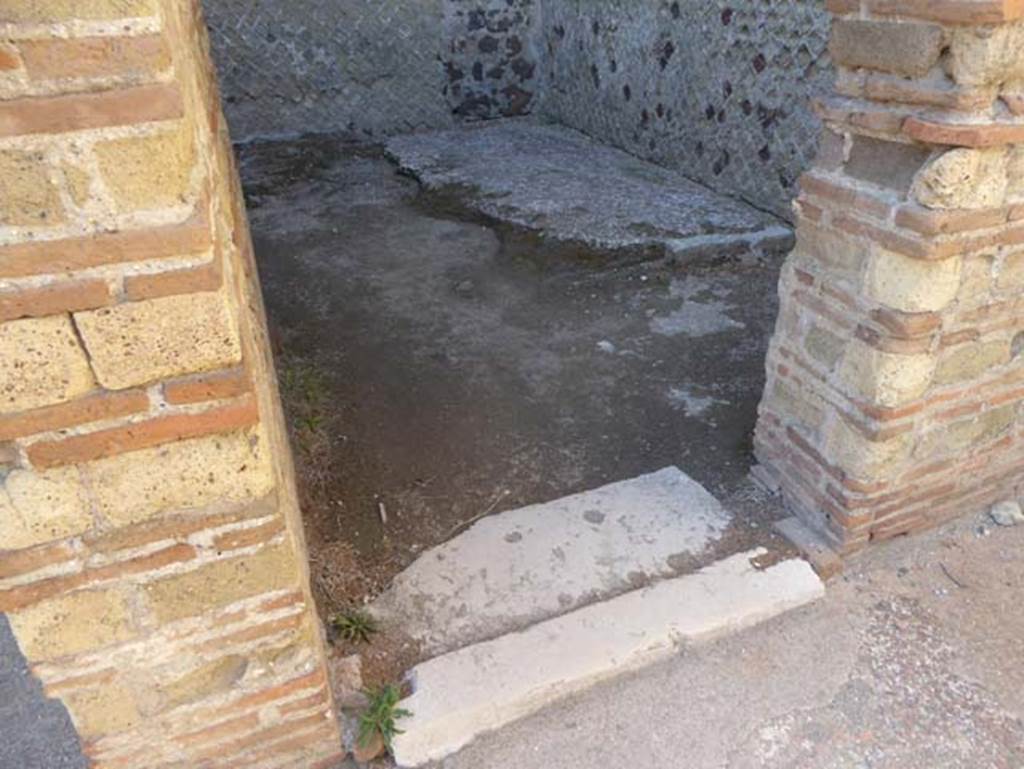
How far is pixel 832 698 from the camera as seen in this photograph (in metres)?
2.12

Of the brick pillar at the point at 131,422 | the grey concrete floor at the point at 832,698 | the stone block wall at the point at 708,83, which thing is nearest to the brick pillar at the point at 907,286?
the grey concrete floor at the point at 832,698

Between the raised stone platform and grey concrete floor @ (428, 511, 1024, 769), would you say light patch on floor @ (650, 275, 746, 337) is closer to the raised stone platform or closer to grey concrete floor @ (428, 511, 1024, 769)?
the raised stone platform

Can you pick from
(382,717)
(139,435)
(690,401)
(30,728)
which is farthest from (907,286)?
(30,728)

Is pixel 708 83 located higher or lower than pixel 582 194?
higher

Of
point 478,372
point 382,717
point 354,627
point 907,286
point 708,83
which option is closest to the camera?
point 382,717

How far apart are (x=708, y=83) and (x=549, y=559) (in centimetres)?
478

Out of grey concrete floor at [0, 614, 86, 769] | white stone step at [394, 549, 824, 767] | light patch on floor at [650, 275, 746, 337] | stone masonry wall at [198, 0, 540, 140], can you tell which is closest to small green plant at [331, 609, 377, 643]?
white stone step at [394, 549, 824, 767]

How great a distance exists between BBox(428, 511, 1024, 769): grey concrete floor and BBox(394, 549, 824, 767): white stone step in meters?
0.05

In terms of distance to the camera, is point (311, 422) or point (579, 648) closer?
point (579, 648)

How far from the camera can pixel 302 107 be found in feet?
28.0

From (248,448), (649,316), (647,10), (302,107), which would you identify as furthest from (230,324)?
(302,107)

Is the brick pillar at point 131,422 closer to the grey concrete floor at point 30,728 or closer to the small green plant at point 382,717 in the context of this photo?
the small green plant at point 382,717

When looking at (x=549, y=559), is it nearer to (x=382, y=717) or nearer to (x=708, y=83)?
(x=382, y=717)

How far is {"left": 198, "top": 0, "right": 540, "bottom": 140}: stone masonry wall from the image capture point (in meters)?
8.12
